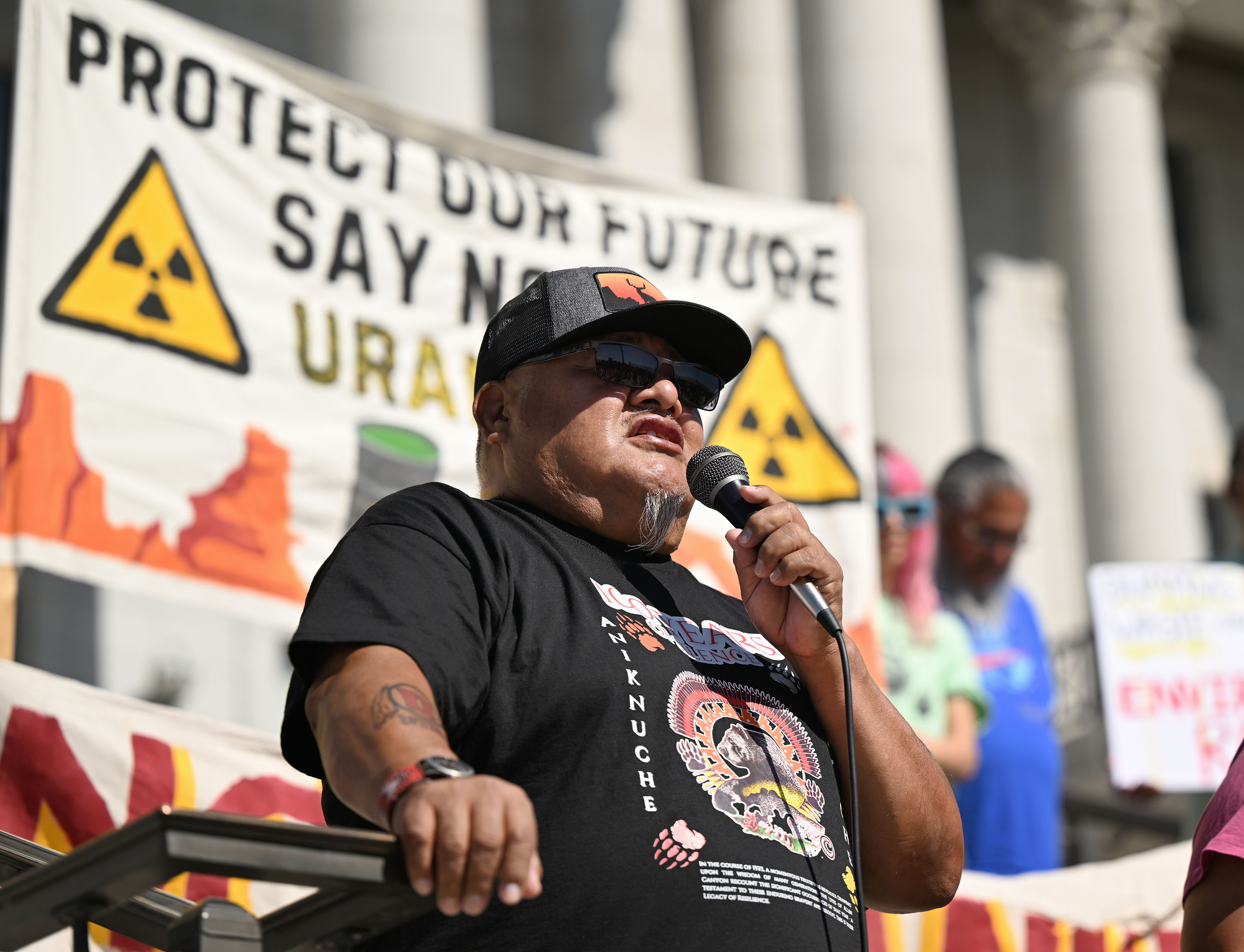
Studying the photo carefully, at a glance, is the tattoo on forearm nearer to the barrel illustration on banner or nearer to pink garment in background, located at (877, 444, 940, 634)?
the barrel illustration on banner

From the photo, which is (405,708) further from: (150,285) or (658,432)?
(150,285)

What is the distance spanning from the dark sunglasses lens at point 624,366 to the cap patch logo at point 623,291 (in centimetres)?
6

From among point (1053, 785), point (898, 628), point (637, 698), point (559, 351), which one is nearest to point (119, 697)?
point (559, 351)

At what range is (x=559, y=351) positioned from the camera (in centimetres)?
240

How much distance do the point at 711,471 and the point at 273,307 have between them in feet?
8.16

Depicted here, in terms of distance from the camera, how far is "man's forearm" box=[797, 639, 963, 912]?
2.30 meters

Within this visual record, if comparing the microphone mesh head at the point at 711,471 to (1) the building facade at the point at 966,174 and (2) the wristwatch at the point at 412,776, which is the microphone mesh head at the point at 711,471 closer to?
(2) the wristwatch at the point at 412,776

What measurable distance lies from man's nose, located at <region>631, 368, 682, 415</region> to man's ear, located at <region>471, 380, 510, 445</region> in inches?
8.5

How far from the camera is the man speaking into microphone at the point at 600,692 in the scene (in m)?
1.78

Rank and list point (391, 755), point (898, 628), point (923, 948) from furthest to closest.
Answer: point (898, 628), point (923, 948), point (391, 755)

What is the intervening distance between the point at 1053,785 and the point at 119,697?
3.15 m

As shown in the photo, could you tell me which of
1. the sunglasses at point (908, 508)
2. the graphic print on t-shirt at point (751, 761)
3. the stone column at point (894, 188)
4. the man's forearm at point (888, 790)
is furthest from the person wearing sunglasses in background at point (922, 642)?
the stone column at point (894, 188)

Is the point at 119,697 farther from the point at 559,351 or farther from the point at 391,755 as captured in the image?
the point at 391,755

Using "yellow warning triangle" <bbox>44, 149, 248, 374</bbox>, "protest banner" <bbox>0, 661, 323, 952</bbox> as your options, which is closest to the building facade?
"yellow warning triangle" <bbox>44, 149, 248, 374</bbox>
